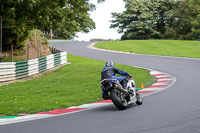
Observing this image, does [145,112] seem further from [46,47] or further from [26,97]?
[46,47]

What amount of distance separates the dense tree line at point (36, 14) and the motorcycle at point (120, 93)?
7296 millimetres

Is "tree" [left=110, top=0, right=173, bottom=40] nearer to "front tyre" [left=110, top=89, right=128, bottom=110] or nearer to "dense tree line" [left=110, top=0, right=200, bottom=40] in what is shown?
"dense tree line" [left=110, top=0, right=200, bottom=40]

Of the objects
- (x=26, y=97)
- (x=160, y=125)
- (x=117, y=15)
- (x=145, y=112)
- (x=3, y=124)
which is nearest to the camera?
(x=160, y=125)

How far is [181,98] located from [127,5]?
67360mm

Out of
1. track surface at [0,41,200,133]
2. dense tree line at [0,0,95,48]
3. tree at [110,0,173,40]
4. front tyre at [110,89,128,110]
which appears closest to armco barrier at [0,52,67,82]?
dense tree line at [0,0,95,48]

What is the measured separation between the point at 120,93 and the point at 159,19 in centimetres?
7218

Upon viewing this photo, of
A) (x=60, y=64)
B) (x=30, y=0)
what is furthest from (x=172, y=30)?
(x=30, y=0)

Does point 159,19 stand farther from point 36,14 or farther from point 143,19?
point 36,14

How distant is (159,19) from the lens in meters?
79.7

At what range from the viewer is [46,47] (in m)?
33.4

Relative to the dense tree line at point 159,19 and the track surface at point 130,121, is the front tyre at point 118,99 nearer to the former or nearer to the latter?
the track surface at point 130,121

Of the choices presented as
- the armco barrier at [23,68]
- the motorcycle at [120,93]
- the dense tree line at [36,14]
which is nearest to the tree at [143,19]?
the dense tree line at [36,14]

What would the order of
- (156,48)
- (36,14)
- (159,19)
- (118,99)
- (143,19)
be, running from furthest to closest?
(159,19) < (143,19) < (156,48) < (36,14) < (118,99)

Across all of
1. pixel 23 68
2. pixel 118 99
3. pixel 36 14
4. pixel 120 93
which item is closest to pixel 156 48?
pixel 23 68
